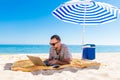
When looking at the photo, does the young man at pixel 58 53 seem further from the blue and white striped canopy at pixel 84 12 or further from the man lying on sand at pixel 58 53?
the blue and white striped canopy at pixel 84 12

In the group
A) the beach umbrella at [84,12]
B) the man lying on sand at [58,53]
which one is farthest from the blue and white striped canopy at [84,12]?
the man lying on sand at [58,53]

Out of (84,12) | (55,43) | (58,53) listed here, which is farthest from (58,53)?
(84,12)

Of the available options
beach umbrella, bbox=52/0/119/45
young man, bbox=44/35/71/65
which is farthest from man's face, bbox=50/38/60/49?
beach umbrella, bbox=52/0/119/45

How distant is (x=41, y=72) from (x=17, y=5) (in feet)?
93.6

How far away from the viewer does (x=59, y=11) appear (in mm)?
8312

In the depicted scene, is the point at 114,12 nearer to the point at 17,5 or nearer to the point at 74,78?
the point at 74,78

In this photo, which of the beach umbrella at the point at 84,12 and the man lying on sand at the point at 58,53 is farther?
the beach umbrella at the point at 84,12

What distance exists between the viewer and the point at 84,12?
830cm

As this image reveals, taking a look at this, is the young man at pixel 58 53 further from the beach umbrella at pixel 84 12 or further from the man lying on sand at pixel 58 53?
the beach umbrella at pixel 84 12

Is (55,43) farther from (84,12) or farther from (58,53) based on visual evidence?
(84,12)

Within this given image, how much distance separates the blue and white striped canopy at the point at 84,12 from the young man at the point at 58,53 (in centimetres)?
292

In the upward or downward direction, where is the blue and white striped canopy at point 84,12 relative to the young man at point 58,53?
upward

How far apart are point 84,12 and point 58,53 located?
315 centimetres

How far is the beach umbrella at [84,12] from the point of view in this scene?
8094mm
